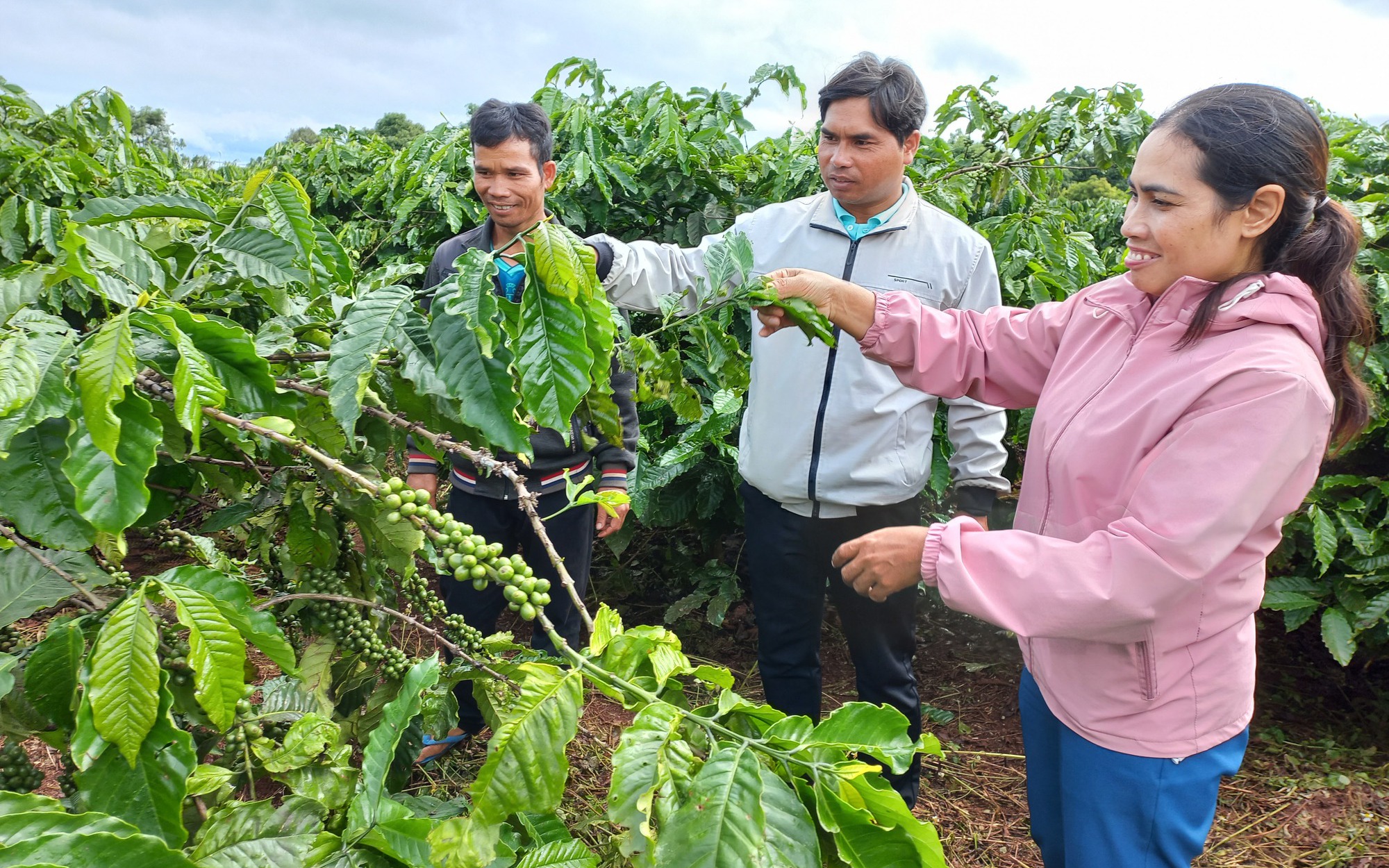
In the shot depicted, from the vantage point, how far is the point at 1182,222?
132cm

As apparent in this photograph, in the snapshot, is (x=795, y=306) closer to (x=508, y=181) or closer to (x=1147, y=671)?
(x=1147, y=671)

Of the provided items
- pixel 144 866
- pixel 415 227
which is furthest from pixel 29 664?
pixel 415 227

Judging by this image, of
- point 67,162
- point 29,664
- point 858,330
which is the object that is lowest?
point 29,664

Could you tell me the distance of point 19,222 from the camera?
3125 millimetres

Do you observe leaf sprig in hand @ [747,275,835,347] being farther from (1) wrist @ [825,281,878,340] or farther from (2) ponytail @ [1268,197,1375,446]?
(2) ponytail @ [1268,197,1375,446]

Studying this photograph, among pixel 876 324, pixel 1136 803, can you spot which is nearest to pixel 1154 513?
pixel 1136 803

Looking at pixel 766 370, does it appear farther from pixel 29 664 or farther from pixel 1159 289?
pixel 29 664

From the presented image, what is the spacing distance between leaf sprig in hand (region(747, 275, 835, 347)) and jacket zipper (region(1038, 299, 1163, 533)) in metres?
0.45

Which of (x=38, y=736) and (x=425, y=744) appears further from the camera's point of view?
(x=425, y=744)

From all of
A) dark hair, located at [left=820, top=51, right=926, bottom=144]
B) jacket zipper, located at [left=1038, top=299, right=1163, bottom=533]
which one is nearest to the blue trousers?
jacket zipper, located at [left=1038, top=299, right=1163, bottom=533]

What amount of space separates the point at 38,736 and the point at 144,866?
44 cm

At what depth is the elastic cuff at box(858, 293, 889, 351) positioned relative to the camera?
5.94ft

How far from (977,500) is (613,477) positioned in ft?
3.38

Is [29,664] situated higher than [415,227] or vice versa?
[415,227]
